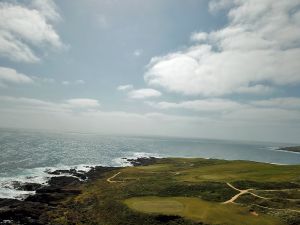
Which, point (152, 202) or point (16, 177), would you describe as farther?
point (16, 177)

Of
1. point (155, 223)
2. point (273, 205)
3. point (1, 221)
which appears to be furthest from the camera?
point (273, 205)

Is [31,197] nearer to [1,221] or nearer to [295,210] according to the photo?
[1,221]

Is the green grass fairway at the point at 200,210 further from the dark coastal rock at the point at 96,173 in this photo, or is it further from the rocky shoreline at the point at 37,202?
the dark coastal rock at the point at 96,173

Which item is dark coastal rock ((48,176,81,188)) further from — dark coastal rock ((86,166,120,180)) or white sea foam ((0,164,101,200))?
dark coastal rock ((86,166,120,180))

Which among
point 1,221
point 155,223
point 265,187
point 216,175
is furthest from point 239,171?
point 1,221

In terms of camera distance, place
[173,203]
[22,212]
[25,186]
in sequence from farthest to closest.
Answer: [25,186], [173,203], [22,212]

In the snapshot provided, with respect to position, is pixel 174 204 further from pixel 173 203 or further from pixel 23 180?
pixel 23 180

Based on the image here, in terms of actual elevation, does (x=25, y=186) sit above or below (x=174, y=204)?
below

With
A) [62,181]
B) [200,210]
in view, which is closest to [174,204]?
[200,210]

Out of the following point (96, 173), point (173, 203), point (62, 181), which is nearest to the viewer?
point (173, 203)
